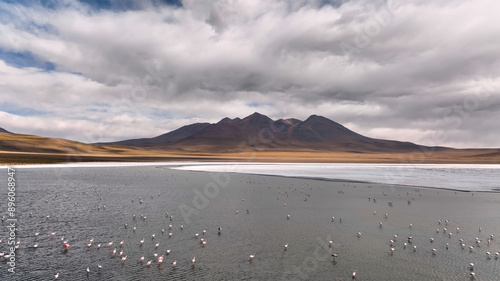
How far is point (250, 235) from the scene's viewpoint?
25.2m

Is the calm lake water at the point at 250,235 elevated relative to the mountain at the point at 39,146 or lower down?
lower down

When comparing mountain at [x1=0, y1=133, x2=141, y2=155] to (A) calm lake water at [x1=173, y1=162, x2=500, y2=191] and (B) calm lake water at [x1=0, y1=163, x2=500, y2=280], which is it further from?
(B) calm lake water at [x1=0, y1=163, x2=500, y2=280]

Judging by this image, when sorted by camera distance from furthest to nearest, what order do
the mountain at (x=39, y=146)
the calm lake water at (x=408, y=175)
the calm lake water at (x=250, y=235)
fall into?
the mountain at (x=39, y=146) → the calm lake water at (x=408, y=175) → the calm lake water at (x=250, y=235)

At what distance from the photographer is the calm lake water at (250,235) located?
18438 millimetres

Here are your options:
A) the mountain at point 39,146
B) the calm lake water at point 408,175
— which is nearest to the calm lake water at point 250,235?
the calm lake water at point 408,175

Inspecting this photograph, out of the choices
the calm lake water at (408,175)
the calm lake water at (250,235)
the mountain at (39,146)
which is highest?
the mountain at (39,146)

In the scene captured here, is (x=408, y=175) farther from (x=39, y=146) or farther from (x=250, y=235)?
(x=39, y=146)

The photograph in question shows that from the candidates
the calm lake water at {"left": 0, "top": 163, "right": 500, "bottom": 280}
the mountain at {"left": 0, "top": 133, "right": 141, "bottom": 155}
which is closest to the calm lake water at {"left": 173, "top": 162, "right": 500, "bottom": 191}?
the calm lake water at {"left": 0, "top": 163, "right": 500, "bottom": 280}

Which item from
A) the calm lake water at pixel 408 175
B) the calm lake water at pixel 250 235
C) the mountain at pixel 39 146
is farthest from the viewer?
the mountain at pixel 39 146

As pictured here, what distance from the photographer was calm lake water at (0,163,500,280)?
18438mm

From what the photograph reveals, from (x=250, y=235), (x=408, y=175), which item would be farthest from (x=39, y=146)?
(x=250, y=235)

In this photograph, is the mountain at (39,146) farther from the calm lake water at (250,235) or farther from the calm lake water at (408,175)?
the calm lake water at (250,235)

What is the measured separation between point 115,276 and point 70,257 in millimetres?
4363

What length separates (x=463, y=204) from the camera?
3947 centimetres
